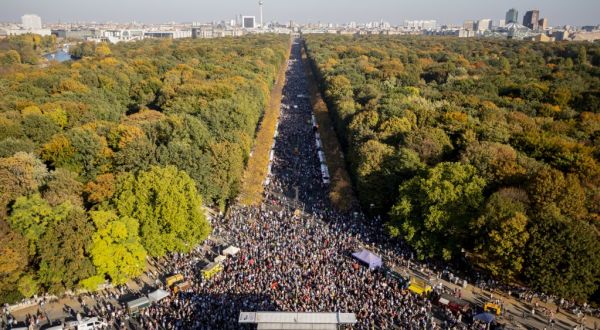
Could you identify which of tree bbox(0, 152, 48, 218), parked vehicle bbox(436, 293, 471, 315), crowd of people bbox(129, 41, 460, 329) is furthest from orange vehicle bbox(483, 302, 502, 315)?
tree bbox(0, 152, 48, 218)

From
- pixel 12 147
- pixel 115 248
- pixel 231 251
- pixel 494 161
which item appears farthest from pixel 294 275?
pixel 12 147

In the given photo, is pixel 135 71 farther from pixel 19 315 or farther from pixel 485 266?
pixel 485 266

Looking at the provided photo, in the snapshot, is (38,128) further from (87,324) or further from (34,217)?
(87,324)

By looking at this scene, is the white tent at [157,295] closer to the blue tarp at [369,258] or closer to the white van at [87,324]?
the white van at [87,324]

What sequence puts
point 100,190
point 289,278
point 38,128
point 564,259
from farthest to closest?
1. point 38,128
2. point 100,190
3. point 289,278
4. point 564,259

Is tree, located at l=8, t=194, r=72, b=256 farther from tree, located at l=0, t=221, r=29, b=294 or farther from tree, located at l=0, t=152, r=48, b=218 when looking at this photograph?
tree, located at l=0, t=152, r=48, b=218
